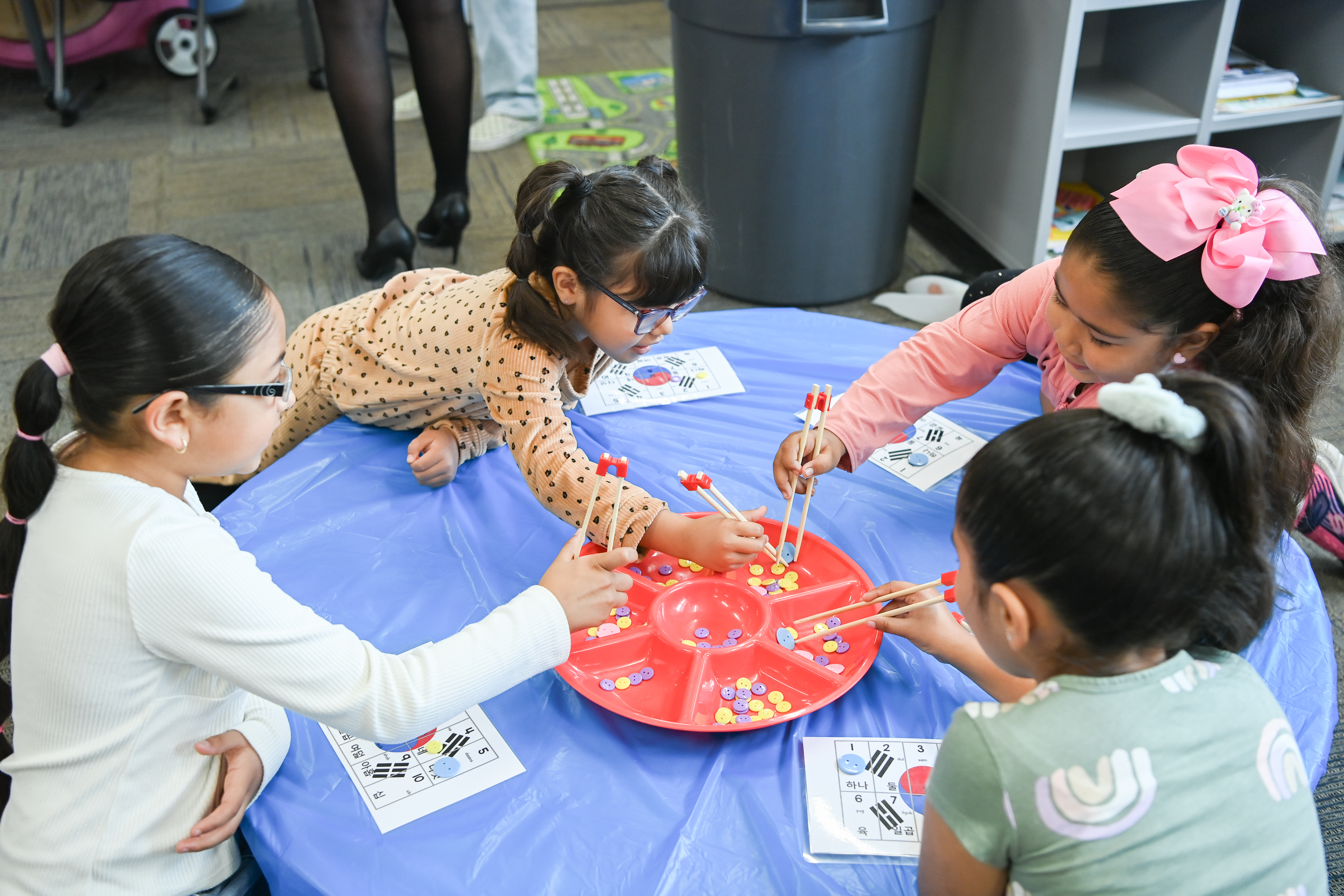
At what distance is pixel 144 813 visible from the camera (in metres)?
0.92

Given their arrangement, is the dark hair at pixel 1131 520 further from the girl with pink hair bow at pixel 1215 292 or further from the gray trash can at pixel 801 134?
the gray trash can at pixel 801 134

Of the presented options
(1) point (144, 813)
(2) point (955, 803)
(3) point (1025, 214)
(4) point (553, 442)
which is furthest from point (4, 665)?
(3) point (1025, 214)

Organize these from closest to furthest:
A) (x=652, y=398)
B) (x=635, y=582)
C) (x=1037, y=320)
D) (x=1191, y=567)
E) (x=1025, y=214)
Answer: (x=1191, y=567) → (x=635, y=582) → (x=1037, y=320) → (x=652, y=398) → (x=1025, y=214)

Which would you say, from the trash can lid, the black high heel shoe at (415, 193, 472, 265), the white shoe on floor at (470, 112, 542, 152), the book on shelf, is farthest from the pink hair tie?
the white shoe on floor at (470, 112, 542, 152)

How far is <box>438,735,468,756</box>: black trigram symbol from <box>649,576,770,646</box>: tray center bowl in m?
0.24

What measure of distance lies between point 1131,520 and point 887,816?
41 centimetres

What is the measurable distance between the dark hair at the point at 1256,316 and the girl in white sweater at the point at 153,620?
29.1 inches

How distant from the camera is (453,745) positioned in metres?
1.05

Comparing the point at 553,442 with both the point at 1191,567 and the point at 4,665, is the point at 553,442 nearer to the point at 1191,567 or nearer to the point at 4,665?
the point at 1191,567

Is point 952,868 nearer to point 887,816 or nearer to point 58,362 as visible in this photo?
point 887,816

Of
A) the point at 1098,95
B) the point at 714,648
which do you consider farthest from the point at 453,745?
the point at 1098,95

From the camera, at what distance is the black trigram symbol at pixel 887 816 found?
959 mm

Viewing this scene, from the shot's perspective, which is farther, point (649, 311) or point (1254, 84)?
point (1254, 84)

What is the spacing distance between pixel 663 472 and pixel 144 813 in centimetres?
77
